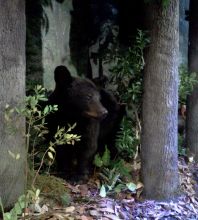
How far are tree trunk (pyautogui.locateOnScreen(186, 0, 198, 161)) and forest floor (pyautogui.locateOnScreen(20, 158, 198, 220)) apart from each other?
1352 mm

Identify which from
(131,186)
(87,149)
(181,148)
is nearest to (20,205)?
(131,186)

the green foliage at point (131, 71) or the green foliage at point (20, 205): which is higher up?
the green foliage at point (131, 71)

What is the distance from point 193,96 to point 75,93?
76.2 inches

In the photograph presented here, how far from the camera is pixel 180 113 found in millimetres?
7902

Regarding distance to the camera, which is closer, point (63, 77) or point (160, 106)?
point (160, 106)

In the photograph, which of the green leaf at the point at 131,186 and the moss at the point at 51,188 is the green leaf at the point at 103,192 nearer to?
the green leaf at the point at 131,186

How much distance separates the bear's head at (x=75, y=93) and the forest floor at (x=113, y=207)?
0.82 m

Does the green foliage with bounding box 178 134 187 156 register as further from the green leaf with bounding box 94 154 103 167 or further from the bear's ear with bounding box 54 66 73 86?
the bear's ear with bounding box 54 66 73 86

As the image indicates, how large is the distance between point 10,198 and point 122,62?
210 cm

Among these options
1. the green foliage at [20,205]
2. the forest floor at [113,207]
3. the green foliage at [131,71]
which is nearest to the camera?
the green foliage at [20,205]

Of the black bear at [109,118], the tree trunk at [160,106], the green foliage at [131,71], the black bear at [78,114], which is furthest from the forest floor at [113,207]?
the green foliage at [131,71]

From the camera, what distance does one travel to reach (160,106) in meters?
4.83

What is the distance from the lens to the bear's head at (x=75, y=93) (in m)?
5.32

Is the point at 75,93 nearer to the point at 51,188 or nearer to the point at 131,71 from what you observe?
the point at 131,71
